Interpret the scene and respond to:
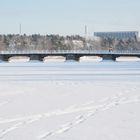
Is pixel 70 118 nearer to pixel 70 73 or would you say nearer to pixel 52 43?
pixel 70 73

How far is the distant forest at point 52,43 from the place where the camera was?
445 feet

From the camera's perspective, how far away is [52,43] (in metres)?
139

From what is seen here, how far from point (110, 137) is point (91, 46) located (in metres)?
153

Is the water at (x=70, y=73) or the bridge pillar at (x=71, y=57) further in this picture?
the bridge pillar at (x=71, y=57)

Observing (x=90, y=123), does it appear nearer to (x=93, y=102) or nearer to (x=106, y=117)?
(x=106, y=117)

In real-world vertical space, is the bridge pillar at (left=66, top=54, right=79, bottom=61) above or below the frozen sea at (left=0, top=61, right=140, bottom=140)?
below

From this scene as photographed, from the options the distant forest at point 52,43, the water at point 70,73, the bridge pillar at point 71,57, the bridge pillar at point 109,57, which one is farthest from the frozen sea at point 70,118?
the distant forest at point 52,43

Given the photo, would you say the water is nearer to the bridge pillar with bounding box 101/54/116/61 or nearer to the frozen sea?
the frozen sea

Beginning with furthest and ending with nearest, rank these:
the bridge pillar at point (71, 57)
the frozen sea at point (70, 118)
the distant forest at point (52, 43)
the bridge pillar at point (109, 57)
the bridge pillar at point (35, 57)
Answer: the distant forest at point (52, 43) → the bridge pillar at point (109, 57) → the bridge pillar at point (71, 57) → the bridge pillar at point (35, 57) → the frozen sea at point (70, 118)

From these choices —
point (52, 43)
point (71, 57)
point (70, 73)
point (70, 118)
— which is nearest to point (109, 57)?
point (71, 57)

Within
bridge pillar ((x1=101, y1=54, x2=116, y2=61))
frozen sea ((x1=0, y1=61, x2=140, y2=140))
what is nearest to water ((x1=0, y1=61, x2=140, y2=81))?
frozen sea ((x1=0, y1=61, x2=140, y2=140))

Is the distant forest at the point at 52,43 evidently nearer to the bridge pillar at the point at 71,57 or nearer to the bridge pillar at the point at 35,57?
the bridge pillar at the point at 71,57

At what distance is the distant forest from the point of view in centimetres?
13554

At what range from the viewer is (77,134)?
8562 millimetres
